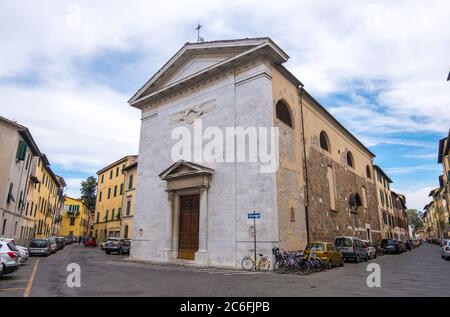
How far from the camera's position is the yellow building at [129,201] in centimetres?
3369

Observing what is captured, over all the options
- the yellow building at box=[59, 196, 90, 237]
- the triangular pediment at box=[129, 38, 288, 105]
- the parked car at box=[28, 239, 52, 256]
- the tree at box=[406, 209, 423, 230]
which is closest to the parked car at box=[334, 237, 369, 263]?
the triangular pediment at box=[129, 38, 288, 105]

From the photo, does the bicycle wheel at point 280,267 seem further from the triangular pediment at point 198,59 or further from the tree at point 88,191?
the tree at point 88,191

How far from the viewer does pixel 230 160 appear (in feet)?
54.0

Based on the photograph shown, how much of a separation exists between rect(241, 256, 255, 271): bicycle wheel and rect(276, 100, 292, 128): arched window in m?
7.77

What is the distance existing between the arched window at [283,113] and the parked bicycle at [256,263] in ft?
25.2

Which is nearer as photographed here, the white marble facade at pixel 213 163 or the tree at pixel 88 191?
the white marble facade at pixel 213 163

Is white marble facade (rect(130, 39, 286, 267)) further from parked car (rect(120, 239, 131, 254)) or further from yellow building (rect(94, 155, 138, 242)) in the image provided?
yellow building (rect(94, 155, 138, 242))

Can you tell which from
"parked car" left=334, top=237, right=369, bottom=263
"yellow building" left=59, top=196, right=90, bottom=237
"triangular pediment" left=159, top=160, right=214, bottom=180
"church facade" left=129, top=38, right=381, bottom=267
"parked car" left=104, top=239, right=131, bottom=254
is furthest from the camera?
"yellow building" left=59, top=196, right=90, bottom=237

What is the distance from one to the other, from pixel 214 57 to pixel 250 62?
2914 mm

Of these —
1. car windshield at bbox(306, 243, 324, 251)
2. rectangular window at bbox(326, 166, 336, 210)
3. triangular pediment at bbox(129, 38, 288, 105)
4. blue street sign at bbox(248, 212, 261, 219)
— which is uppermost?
triangular pediment at bbox(129, 38, 288, 105)

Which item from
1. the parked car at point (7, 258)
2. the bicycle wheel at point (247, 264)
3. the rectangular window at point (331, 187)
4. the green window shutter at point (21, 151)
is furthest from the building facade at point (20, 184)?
the rectangular window at point (331, 187)

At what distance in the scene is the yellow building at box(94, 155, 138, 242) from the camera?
3881 cm

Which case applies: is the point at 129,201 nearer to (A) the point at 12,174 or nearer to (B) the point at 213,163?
(A) the point at 12,174

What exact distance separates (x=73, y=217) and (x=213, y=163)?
57.2 metres
